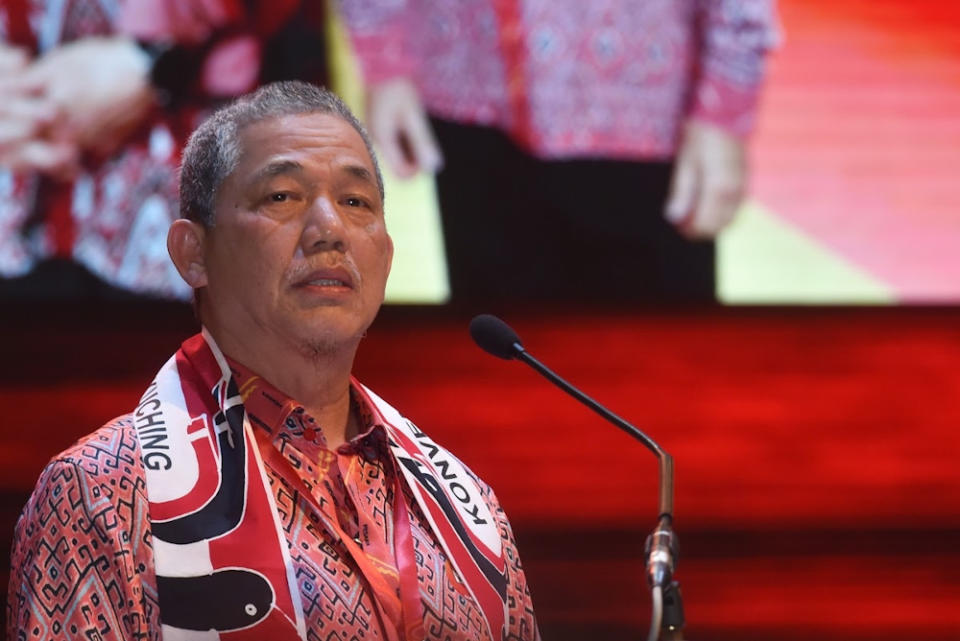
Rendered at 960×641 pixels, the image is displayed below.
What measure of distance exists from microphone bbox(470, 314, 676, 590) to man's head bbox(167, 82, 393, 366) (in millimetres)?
145

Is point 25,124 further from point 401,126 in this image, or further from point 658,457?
point 658,457

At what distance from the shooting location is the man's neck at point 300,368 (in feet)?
4.86

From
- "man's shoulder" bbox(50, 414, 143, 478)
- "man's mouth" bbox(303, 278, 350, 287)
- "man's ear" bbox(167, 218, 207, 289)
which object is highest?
"man's ear" bbox(167, 218, 207, 289)

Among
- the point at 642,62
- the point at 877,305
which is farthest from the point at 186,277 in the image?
the point at 877,305

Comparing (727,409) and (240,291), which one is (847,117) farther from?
(240,291)

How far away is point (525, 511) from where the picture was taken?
3164 millimetres

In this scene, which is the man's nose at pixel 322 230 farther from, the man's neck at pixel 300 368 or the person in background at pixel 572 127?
the person in background at pixel 572 127

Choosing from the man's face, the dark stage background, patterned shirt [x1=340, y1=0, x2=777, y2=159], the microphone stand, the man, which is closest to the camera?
the microphone stand

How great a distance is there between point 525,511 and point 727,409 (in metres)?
0.57

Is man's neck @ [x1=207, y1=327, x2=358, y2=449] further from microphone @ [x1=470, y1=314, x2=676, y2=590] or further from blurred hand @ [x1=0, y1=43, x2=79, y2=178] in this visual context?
blurred hand @ [x1=0, y1=43, x2=79, y2=178]

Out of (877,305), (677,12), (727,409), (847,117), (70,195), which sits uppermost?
(677,12)

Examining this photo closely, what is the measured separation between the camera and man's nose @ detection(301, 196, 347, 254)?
1445 mm

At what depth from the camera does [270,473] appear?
1.42 m

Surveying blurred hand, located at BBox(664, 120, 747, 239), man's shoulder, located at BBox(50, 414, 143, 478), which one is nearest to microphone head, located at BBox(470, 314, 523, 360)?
man's shoulder, located at BBox(50, 414, 143, 478)
